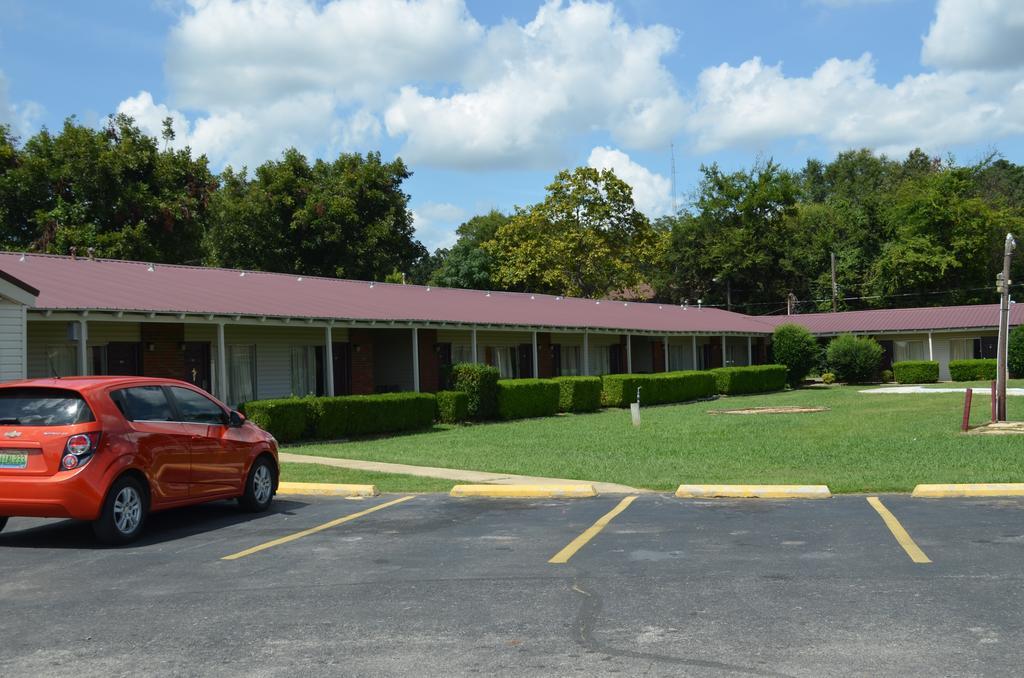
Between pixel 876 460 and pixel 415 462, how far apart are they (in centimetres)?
767

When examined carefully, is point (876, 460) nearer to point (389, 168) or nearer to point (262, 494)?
point (262, 494)

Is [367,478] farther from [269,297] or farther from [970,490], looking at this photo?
[269,297]

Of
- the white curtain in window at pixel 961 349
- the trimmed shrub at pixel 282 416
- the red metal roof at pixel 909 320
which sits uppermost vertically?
the red metal roof at pixel 909 320

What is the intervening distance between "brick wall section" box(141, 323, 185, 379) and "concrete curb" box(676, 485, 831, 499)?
604 inches

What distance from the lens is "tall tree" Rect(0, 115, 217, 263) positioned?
130ft

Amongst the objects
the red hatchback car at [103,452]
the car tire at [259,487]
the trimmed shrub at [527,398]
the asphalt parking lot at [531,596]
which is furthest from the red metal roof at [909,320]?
the red hatchback car at [103,452]

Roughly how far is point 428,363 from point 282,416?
10.3 meters

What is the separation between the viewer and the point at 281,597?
7.00 metres

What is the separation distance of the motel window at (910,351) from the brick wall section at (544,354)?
2789 cm

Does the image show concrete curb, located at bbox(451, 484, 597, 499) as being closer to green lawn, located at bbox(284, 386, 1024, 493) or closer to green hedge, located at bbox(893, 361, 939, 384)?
green lawn, located at bbox(284, 386, 1024, 493)

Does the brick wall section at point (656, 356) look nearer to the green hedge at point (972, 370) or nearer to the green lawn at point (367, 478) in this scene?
the green hedge at point (972, 370)

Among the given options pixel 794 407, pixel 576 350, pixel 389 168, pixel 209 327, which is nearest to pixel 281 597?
pixel 209 327

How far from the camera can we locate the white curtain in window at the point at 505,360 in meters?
36.9

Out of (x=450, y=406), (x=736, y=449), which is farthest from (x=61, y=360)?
(x=736, y=449)
